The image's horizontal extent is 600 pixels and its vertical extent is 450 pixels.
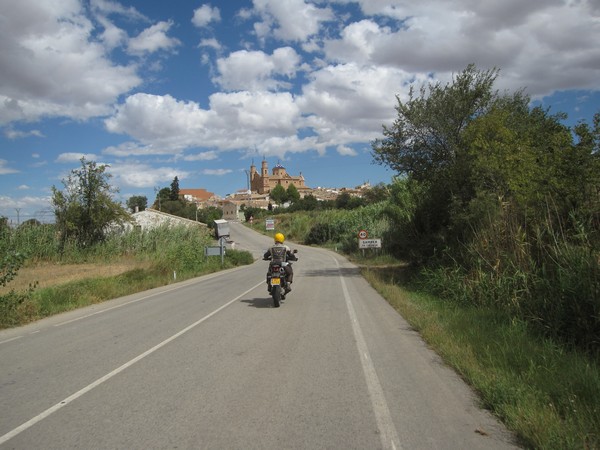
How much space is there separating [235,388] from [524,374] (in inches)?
144

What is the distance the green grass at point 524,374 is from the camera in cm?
430

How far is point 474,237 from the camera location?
49.2 feet

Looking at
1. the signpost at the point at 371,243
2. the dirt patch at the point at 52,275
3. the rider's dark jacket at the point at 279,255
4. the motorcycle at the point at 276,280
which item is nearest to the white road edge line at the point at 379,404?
the motorcycle at the point at 276,280

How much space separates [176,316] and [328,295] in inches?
232

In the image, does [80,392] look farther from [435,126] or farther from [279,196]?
[279,196]

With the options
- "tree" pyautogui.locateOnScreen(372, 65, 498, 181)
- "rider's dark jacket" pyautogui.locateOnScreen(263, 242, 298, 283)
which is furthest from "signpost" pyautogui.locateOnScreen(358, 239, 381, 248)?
"rider's dark jacket" pyautogui.locateOnScreen(263, 242, 298, 283)

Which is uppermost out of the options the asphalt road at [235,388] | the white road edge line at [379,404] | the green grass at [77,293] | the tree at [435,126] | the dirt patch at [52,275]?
the tree at [435,126]

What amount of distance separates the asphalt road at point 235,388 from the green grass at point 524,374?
24cm

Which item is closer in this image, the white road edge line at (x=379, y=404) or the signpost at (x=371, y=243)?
the white road edge line at (x=379, y=404)

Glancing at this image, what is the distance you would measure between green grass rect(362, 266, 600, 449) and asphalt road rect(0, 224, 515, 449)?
0.24m

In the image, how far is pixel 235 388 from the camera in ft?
18.7

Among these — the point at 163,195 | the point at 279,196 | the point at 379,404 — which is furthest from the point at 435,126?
the point at 279,196

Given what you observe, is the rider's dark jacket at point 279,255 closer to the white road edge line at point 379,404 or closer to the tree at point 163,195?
the white road edge line at point 379,404

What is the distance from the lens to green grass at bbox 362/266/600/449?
430 centimetres
